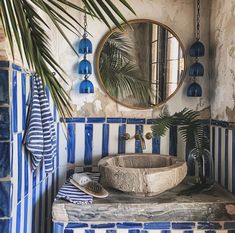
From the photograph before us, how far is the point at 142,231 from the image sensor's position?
51.6 inches

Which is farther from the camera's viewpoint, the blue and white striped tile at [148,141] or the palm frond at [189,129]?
the blue and white striped tile at [148,141]

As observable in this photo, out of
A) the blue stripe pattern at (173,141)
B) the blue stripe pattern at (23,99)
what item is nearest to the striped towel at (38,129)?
the blue stripe pattern at (23,99)

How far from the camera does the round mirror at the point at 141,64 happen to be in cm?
181

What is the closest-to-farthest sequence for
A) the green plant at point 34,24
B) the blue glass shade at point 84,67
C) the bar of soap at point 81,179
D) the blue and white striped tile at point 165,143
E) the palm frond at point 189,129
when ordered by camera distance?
the green plant at point 34,24
the bar of soap at point 81,179
the palm frond at point 189,129
the blue glass shade at point 84,67
the blue and white striped tile at point 165,143

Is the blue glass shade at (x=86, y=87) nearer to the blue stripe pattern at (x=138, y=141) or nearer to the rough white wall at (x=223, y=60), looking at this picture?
the blue stripe pattern at (x=138, y=141)

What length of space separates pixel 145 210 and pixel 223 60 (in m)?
0.92

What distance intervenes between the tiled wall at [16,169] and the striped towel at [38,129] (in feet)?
0.10

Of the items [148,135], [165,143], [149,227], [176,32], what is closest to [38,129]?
[149,227]

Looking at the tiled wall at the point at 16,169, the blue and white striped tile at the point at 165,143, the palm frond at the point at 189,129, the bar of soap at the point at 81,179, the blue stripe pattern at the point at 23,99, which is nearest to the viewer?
the tiled wall at the point at 16,169

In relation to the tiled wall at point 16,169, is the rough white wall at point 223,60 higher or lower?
higher

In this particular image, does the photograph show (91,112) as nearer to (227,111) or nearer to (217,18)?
(227,111)

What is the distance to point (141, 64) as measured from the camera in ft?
5.98

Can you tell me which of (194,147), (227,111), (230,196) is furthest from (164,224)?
(227,111)

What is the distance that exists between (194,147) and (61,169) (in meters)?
0.81
